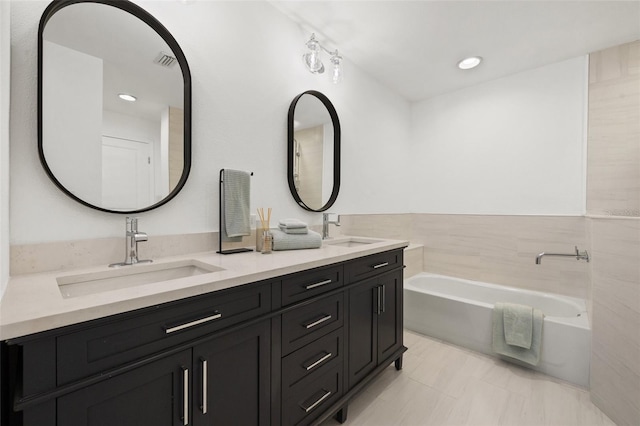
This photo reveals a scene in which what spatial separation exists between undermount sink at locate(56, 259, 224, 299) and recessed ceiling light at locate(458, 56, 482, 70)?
2.60 m

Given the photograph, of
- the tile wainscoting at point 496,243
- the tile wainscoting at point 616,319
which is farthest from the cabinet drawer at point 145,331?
the tile wainscoting at point 616,319

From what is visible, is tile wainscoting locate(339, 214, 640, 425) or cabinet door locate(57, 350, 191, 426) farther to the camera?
tile wainscoting locate(339, 214, 640, 425)

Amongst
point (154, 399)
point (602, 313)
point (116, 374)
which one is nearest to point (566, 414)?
point (602, 313)

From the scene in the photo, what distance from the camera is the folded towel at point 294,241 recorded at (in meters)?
1.57

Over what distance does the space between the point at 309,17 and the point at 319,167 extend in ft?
3.30

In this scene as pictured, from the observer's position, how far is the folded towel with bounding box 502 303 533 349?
6.46 feet

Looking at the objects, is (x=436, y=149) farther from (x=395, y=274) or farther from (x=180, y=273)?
(x=180, y=273)

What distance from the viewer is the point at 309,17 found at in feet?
6.20

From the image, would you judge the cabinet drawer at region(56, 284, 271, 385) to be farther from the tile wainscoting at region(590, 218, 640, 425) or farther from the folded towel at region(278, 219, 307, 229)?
the tile wainscoting at region(590, 218, 640, 425)

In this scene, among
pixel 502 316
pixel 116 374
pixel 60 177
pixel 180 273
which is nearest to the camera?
pixel 116 374

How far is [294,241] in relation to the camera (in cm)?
160

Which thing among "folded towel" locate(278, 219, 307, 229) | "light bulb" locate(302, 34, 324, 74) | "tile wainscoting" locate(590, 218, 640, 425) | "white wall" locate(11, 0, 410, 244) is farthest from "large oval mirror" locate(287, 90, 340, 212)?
"tile wainscoting" locate(590, 218, 640, 425)

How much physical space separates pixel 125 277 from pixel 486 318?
2.40 m

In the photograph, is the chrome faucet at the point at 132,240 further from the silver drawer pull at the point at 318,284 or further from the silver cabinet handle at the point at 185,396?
the silver drawer pull at the point at 318,284
